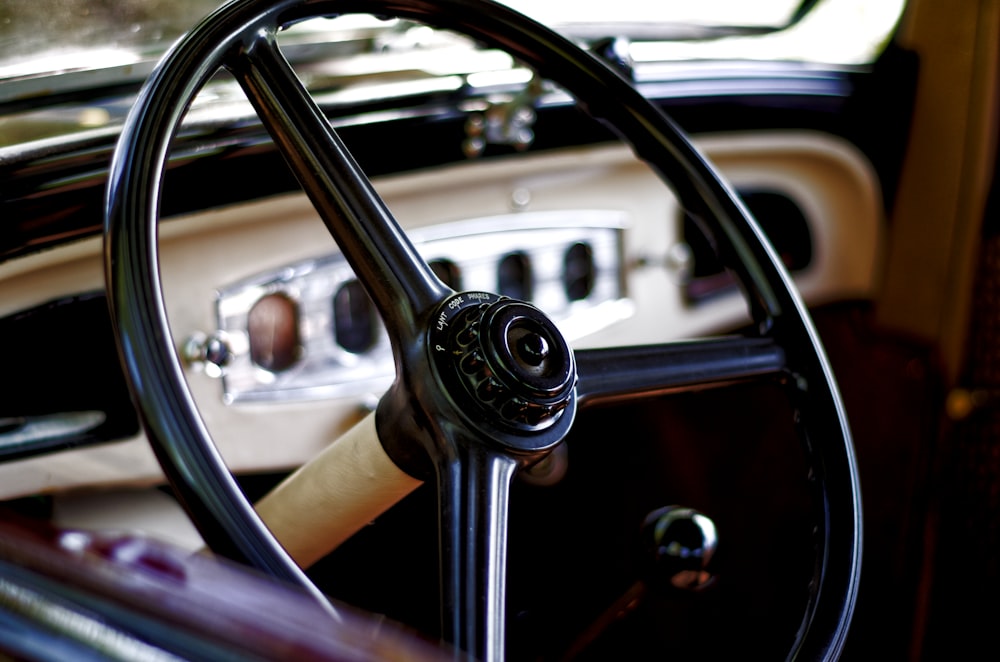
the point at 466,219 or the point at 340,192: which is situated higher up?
the point at 340,192

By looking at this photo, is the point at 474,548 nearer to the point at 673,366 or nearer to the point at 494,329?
the point at 494,329

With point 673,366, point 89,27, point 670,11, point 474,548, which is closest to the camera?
point 474,548

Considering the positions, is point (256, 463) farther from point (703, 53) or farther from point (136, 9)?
point (703, 53)

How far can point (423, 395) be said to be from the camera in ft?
2.08

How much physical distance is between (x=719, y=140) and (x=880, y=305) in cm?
48

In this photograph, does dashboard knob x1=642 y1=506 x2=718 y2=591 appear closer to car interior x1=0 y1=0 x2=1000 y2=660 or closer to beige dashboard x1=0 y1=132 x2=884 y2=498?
car interior x1=0 y1=0 x2=1000 y2=660

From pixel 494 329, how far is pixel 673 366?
0.18 m

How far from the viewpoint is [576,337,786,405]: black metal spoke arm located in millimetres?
727

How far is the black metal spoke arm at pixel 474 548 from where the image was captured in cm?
58

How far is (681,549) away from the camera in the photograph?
86cm

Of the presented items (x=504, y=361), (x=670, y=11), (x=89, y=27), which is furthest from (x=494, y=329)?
(x=670, y=11)

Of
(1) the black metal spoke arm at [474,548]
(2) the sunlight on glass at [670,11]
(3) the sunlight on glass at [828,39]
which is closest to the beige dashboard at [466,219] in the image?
(3) the sunlight on glass at [828,39]

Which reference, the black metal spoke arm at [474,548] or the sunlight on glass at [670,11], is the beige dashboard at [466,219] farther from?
the black metal spoke arm at [474,548]

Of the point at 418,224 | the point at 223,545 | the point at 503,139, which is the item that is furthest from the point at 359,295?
the point at 223,545
